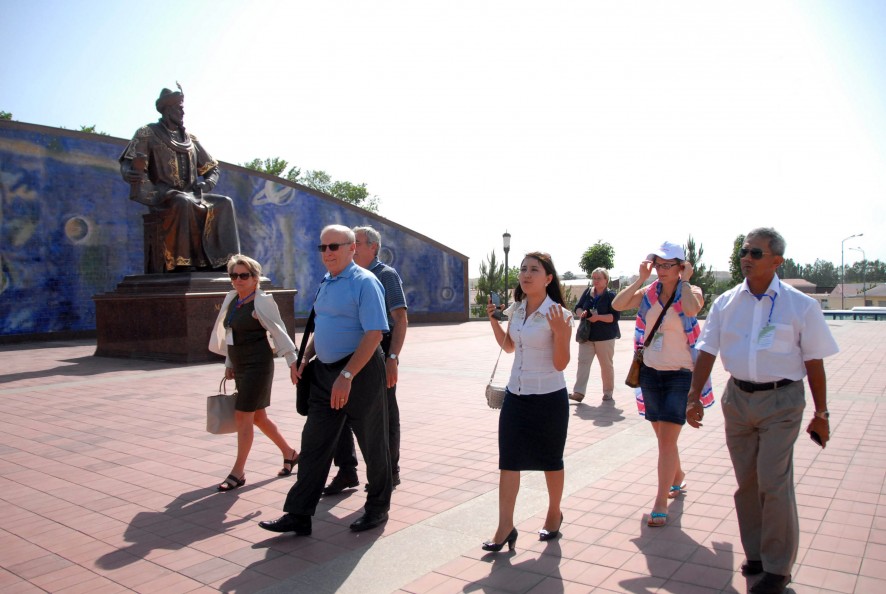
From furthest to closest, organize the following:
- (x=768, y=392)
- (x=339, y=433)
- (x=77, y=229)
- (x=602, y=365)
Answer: (x=77, y=229), (x=602, y=365), (x=339, y=433), (x=768, y=392)

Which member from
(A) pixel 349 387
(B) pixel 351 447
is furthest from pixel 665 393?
(B) pixel 351 447

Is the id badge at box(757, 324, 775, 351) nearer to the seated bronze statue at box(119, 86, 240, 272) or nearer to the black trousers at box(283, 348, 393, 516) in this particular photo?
the black trousers at box(283, 348, 393, 516)

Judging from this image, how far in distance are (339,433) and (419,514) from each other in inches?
30.2

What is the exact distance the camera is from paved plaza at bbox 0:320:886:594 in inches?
136

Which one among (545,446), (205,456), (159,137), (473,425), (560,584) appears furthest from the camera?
(159,137)

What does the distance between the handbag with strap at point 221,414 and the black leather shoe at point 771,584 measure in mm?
3470

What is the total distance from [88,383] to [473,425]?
20.4 feet

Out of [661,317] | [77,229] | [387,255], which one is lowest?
[661,317]

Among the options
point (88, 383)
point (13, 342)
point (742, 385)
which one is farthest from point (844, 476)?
point (13, 342)

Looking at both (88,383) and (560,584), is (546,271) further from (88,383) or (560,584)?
(88,383)

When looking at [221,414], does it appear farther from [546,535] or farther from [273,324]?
[546,535]

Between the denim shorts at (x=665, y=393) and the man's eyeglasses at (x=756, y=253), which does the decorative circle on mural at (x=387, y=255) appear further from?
the man's eyeglasses at (x=756, y=253)

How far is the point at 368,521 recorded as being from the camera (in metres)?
4.13

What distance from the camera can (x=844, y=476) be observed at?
5070 mm
